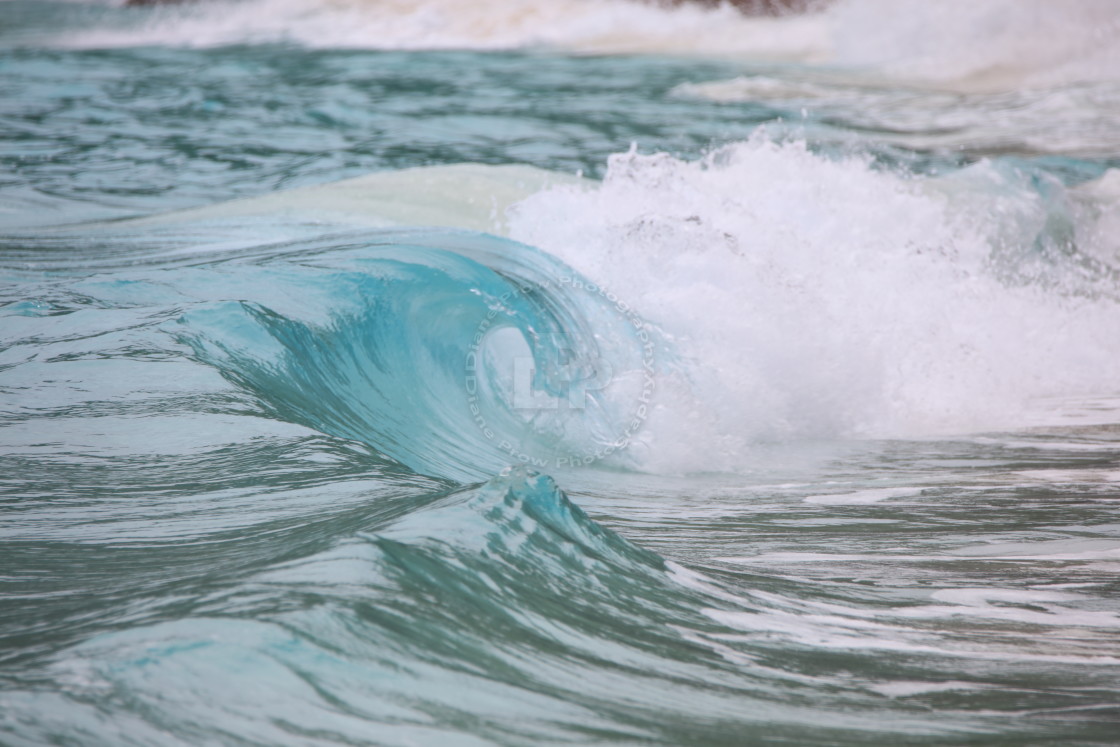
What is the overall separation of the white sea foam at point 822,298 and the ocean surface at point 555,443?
0.03 metres

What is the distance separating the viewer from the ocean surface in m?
1.85

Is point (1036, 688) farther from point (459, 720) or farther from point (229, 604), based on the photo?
point (229, 604)

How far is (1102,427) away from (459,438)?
2.61 metres

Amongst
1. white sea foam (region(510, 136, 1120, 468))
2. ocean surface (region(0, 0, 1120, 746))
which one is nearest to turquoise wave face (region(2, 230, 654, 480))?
ocean surface (region(0, 0, 1120, 746))

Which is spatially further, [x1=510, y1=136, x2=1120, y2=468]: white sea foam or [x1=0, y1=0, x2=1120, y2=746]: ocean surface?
[x1=510, y1=136, x2=1120, y2=468]: white sea foam

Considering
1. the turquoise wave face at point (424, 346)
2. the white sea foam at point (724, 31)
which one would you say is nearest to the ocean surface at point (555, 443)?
the turquoise wave face at point (424, 346)

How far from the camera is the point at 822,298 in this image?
206 inches

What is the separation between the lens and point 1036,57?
48.6 ft

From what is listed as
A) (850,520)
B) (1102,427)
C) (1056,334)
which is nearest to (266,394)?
(850,520)

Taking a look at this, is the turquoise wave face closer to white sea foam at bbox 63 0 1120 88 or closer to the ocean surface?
the ocean surface

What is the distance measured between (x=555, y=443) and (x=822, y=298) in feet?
5.90

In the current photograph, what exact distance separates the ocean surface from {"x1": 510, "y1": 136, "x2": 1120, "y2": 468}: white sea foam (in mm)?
25

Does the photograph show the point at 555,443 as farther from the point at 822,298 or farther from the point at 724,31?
the point at 724,31

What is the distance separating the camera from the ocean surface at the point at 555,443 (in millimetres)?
1850
